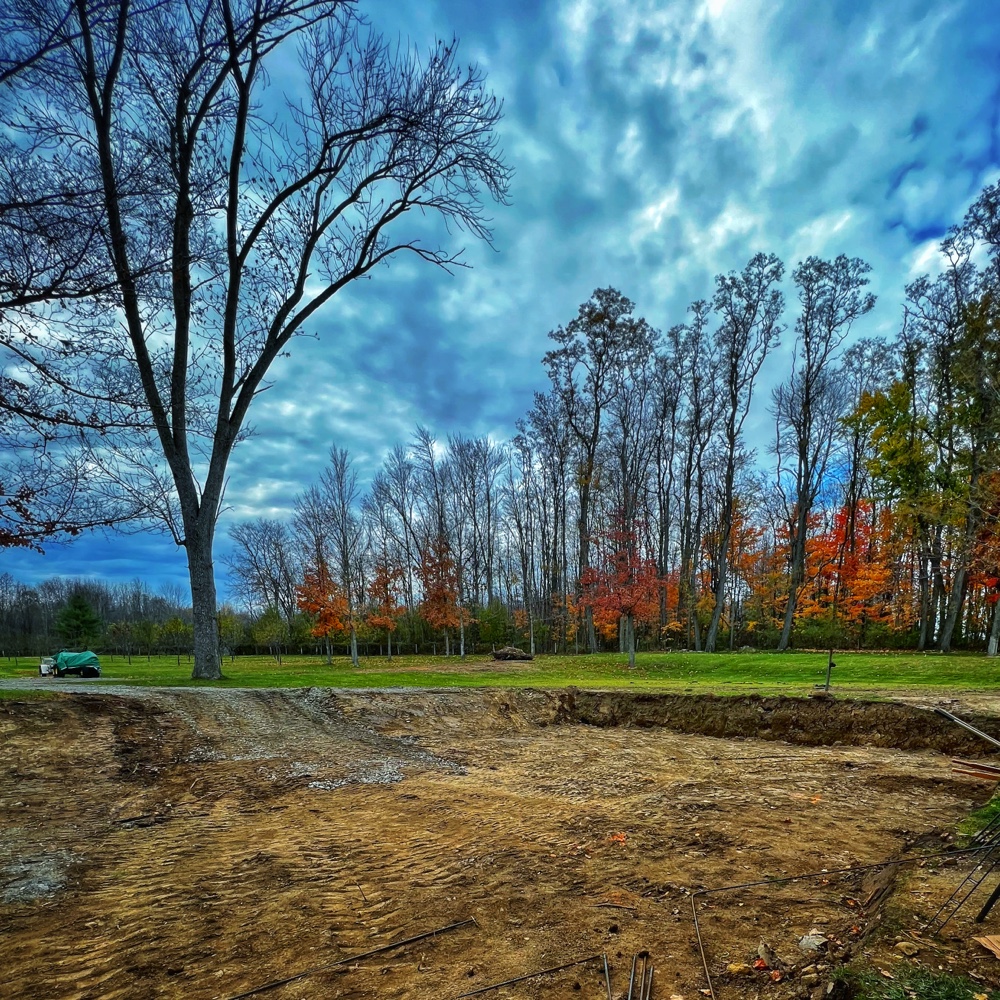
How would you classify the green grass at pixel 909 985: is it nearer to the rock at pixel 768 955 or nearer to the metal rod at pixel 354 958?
the rock at pixel 768 955

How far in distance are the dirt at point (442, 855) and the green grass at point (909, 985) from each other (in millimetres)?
101

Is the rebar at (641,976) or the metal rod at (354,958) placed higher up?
the rebar at (641,976)

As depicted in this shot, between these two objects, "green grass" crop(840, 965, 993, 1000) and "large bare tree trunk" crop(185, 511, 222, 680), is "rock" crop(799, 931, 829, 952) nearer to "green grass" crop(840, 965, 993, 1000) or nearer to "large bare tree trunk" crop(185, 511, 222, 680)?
"green grass" crop(840, 965, 993, 1000)

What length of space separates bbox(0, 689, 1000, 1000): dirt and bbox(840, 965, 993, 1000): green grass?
10 cm

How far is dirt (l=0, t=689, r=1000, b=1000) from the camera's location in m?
2.34

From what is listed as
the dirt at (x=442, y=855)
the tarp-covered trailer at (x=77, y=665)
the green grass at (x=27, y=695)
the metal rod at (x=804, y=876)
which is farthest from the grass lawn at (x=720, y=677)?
the metal rod at (x=804, y=876)

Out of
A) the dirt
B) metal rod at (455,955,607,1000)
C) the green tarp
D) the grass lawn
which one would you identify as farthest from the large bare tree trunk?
the green tarp

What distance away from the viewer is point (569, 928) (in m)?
2.72

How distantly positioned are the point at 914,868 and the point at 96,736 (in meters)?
8.40

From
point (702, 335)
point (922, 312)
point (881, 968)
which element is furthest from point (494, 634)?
point (881, 968)

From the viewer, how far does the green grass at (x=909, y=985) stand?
1670mm

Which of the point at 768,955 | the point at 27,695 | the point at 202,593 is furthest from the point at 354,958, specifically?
the point at 202,593

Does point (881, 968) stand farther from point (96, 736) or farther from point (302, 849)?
point (96, 736)

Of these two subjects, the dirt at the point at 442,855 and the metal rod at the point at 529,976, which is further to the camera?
the dirt at the point at 442,855
